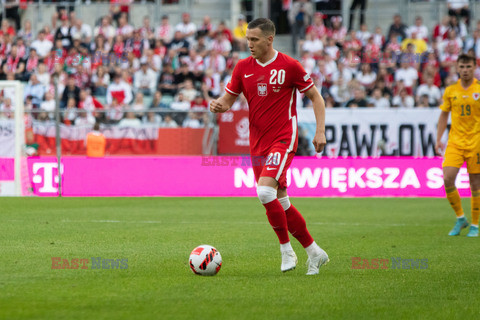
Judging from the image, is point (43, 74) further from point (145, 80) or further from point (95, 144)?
point (95, 144)

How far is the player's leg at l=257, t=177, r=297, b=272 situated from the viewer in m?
7.63

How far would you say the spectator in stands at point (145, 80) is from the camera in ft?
79.3

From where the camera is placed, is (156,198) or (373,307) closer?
(373,307)

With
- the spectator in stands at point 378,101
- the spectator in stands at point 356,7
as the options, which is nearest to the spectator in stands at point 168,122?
the spectator in stands at point 378,101

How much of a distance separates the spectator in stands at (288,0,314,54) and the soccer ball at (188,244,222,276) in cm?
1926

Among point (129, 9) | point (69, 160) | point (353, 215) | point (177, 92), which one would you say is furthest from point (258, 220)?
point (129, 9)

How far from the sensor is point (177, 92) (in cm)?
2384

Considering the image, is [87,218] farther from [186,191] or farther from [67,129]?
[67,129]

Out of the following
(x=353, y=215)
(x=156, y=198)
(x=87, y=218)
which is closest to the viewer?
(x=87, y=218)

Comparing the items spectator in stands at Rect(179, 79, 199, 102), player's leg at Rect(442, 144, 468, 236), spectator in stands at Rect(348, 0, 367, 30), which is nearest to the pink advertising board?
spectator in stands at Rect(179, 79, 199, 102)

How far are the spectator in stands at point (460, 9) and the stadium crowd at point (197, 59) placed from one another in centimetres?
9

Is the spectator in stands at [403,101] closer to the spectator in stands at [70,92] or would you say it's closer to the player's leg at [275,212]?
the spectator in stands at [70,92]

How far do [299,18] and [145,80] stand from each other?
552 centimetres

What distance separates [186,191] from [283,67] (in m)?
11.5
